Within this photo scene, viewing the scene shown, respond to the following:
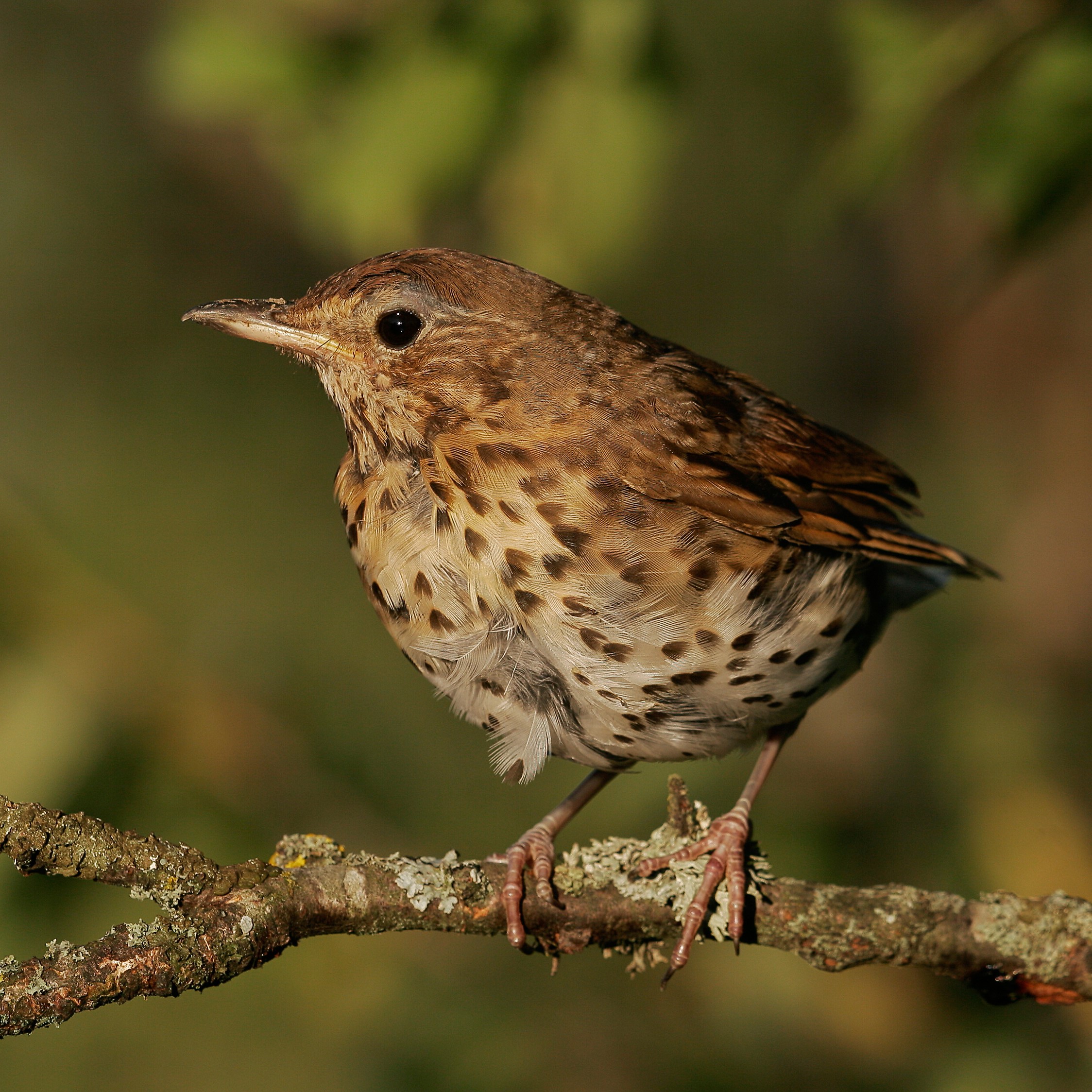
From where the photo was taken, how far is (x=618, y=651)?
9.25 ft

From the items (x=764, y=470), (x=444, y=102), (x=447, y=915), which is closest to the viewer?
(x=447, y=915)

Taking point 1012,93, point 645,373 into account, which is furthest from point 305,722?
point 1012,93

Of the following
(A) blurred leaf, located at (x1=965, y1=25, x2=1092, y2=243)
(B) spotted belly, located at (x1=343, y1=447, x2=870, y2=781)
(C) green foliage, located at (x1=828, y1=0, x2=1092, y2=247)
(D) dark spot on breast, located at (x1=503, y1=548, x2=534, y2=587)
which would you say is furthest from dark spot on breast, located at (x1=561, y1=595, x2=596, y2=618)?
(A) blurred leaf, located at (x1=965, y1=25, x2=1092, y2=243)

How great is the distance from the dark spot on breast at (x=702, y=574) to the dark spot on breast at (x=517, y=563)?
38 centimetres

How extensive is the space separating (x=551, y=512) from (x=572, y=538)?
0.25 feet

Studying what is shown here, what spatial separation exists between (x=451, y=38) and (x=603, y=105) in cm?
40

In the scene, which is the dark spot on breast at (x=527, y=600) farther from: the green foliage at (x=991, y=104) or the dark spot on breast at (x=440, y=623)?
the green foliage at (x=991, y=104)

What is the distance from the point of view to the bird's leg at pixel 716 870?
3.00m

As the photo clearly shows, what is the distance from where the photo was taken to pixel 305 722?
5.05m

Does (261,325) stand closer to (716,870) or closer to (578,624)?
(578,624)

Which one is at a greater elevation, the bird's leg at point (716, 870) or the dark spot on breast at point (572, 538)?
the dark spot on breast at point (572, 538)

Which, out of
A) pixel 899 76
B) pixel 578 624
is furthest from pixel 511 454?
pixel 899 76

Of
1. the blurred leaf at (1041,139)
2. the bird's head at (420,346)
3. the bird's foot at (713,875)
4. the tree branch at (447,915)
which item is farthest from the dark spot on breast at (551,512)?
the blurred leaf at (1041,139)

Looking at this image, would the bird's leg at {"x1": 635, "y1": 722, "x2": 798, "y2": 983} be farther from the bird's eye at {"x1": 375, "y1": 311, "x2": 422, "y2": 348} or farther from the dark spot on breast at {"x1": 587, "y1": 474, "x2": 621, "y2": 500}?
the bird's eye at {"x1": 375, "y1": 311, "x2": 422, "y2": 348}
